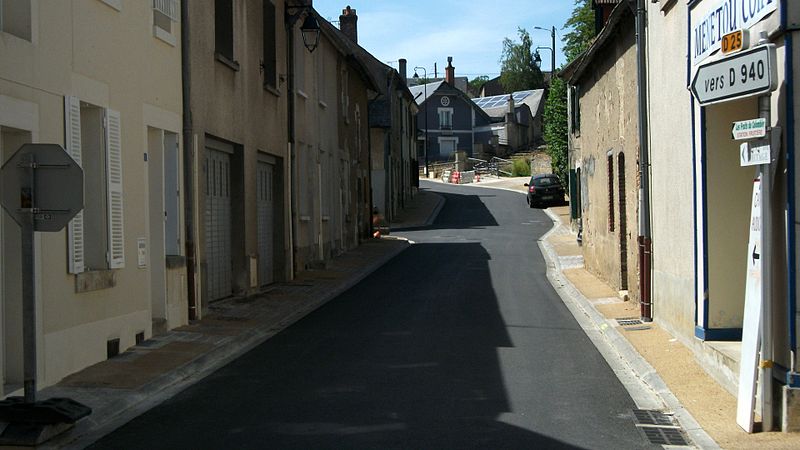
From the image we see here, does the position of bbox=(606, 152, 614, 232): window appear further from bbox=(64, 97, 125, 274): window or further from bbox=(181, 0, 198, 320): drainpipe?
bbox=(64, 97, 125, 274): window

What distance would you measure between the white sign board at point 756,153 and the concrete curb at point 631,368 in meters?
2.23

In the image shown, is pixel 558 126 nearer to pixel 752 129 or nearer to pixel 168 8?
pixel 168 8

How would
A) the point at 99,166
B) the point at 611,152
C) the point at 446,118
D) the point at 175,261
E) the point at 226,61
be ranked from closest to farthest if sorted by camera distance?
the point at 99,166, the point at 175,261, the point at 226,61, the point at 611,152, the point at 446,118

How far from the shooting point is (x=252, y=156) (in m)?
17.9

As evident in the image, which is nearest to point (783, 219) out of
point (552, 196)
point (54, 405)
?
point (54, 405)

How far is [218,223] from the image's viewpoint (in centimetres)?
1650

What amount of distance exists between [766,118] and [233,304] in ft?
34.8

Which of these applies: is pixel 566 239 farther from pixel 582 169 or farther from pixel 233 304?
pixel 233 304

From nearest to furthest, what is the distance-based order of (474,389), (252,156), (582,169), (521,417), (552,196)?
(521,417), (474,389), (252,156), (582,169), (552,196)

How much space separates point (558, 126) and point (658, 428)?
4113cm

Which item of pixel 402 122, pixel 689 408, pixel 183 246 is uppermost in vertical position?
pixel 402 122

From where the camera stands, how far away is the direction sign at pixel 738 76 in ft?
25.2

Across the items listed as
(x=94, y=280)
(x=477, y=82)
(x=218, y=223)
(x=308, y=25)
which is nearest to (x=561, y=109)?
(x=308, y=25)

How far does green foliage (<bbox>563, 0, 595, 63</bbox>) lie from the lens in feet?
174
